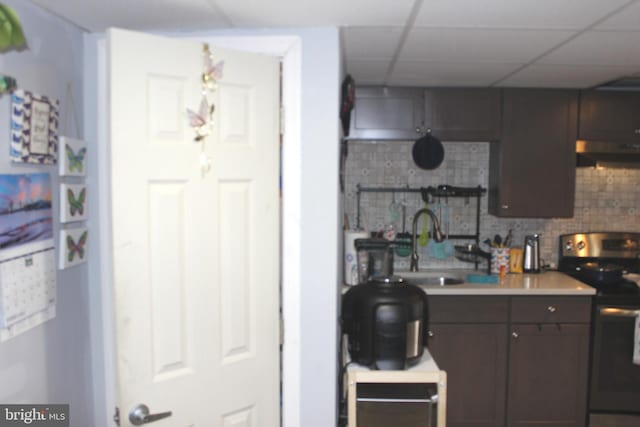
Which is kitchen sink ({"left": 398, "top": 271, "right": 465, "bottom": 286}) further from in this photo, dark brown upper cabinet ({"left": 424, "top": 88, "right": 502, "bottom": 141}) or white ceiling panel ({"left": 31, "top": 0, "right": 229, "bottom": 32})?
white ceiling panel ({"left": 31, "top": 0, "right": 229, "bottom": 32})

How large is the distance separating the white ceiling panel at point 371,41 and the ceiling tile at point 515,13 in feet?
0.53

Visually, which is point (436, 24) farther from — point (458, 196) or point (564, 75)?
point (458, 196)

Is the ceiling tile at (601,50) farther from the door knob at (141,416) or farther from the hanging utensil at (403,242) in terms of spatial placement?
the door knob at (141,416)

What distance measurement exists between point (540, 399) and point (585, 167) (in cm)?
152

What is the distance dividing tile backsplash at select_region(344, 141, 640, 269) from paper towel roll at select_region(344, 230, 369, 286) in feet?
1.93

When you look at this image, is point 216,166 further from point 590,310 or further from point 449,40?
point 590,310

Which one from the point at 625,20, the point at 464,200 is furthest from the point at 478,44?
the point at 464,200

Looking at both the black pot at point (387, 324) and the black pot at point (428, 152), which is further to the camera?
the black pot at point (428, 152)

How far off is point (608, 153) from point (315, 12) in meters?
2.40

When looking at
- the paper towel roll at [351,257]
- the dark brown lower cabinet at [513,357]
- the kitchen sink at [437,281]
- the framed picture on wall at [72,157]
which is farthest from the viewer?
the kitchen sink at [437,281]

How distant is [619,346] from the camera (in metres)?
2.94

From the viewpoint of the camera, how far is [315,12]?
1698mm

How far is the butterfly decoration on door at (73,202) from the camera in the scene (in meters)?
1.72

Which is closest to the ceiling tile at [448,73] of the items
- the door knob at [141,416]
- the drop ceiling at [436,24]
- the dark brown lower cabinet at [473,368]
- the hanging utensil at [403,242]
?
the drop ceiling at [436,24]
